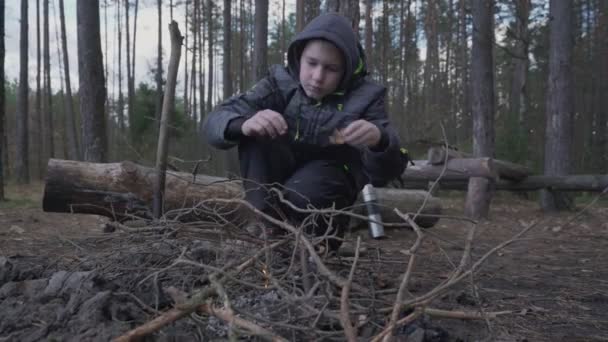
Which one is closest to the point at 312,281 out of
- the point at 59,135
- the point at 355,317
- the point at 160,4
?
the point at 355,317

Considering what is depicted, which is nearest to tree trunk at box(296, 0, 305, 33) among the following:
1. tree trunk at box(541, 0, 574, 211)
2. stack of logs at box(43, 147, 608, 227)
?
tree trunk at box(541, 0, 574, 211)

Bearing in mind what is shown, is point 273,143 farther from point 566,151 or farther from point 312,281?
point 566,151

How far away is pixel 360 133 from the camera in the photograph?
2.09 m

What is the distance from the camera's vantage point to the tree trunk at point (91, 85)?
588 cm

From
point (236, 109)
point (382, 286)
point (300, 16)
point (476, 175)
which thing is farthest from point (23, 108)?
point (382, 286)

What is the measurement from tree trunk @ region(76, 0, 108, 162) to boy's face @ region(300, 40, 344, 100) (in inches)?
161

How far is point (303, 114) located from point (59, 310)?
1.46 metres

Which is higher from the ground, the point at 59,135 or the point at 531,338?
the point at 59,135

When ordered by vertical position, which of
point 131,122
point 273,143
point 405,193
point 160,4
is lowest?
point 405,193

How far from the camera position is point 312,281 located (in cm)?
178

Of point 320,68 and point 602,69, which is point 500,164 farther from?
point 602,69

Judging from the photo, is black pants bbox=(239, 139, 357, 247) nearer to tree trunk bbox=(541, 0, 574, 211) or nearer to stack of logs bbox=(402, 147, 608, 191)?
stack of logs bbox=(402, 147, 608, 191)

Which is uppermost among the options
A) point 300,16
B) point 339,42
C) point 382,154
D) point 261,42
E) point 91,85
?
point 300,16

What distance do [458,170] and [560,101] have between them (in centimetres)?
256
